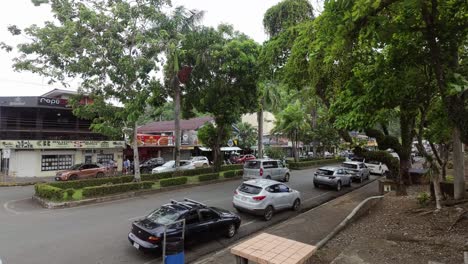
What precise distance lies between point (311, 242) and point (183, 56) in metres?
15.8

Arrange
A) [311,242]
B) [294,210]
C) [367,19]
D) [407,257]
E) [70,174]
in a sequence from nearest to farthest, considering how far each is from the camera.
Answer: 1. [367,19]
2. [407,257]
3. [311,242]
4. [294,210]
5. [70,174]

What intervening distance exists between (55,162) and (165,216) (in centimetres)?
2318

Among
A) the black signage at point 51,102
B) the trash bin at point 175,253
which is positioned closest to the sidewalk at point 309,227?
the trash bin at point 175,253

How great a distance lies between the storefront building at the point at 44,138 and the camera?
2411 centimetres

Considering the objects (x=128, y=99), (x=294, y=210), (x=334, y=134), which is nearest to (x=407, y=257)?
(x=294, y=210)

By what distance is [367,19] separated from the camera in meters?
5.69

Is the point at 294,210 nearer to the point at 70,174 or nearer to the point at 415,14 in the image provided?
the point at 415,14

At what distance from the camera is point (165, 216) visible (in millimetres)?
7984

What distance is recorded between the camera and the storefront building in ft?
79.1

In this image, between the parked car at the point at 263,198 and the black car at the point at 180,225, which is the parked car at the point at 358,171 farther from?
the black car at the point at 180,225

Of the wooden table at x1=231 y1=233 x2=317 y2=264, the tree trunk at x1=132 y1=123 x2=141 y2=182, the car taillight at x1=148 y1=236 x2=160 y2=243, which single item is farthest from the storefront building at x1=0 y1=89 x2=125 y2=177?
the wooden table at x1=231 y1=233 x2=317 y2=264

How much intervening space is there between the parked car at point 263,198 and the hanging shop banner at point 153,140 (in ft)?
66.1

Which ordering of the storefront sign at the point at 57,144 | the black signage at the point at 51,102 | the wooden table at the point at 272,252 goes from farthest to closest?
the black signage at the point at 51,102 < the storefront sign at the point at 57,144 < the wooden table at the point at 272,252

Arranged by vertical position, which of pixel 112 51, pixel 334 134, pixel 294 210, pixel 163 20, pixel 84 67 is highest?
pixel 163 20
